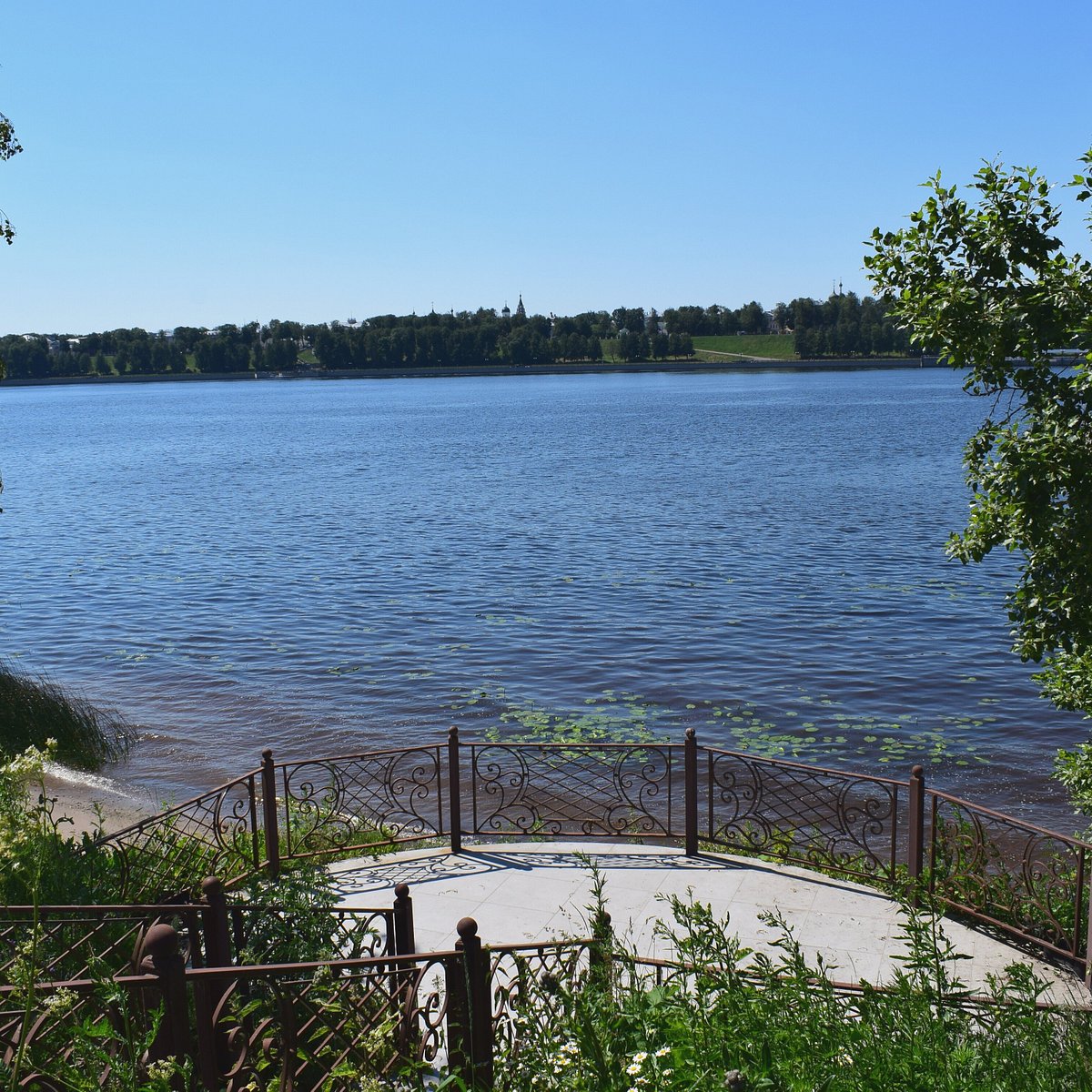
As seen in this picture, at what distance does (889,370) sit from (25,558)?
6987 inches

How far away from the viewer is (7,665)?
22703 mm

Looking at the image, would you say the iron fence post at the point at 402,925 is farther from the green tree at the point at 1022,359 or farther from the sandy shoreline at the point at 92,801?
the sandy shoreline at the point at 92,801

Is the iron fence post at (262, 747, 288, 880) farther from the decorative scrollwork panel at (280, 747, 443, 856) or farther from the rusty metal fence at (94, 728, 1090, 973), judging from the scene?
the decorative scrollwork panel at (280, 747, 443, 856)

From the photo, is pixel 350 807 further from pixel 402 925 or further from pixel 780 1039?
pixel 780 1039

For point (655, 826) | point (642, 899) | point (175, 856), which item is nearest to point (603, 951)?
point (642, 899)

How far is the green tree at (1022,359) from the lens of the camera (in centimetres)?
703

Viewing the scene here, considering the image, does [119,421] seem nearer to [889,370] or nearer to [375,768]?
[375,768]

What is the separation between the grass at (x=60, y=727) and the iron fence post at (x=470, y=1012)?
12.9 m

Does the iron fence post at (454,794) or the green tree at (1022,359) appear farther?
the iron fence post at (454,794)

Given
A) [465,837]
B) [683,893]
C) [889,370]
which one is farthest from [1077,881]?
[889,370]

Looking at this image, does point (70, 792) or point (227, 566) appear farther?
point (227, 566)

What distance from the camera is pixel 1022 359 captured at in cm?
764

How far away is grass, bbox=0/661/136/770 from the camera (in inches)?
672

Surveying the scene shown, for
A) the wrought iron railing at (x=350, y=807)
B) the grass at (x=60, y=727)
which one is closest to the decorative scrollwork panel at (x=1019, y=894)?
the wrought iron railing at (x=350, y=807)
